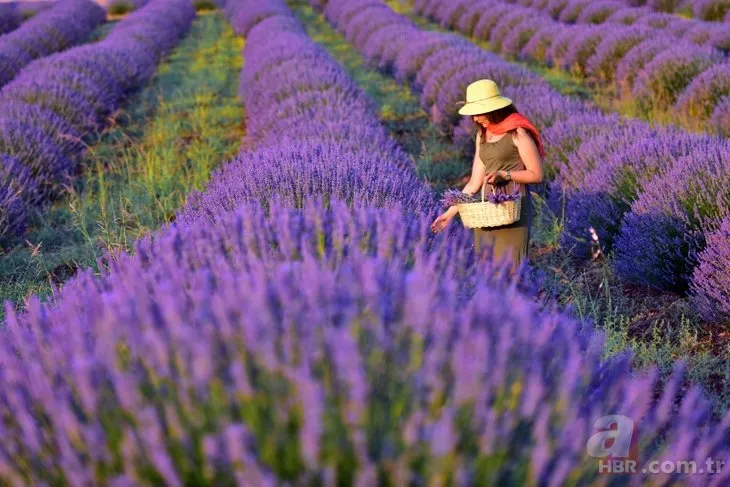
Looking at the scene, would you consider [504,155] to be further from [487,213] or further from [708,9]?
[708,9]

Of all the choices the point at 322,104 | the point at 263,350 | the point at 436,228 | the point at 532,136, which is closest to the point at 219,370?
the point at 263,350

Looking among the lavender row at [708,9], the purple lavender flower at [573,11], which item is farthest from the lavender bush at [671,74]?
the purple lavender flower at [573,11]

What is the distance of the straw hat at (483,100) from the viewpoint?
386cm

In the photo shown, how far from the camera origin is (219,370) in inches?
55.1

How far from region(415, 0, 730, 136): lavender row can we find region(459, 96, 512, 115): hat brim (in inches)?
146

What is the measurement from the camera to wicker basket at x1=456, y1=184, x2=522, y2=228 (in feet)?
11.7

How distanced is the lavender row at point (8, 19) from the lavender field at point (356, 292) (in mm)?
11370

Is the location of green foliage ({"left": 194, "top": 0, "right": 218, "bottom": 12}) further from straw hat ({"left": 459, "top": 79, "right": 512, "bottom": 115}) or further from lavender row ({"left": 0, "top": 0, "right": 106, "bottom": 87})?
straw hat ({"left": 459, "top": 79, "right": 512, "bottom": 115})

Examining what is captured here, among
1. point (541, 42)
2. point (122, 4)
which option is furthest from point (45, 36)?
point (122, 4)

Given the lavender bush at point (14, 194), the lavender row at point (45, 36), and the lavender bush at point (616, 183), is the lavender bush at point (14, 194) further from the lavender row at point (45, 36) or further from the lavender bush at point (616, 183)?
the lavender row at point (45, 36)

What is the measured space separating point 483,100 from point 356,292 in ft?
8.31

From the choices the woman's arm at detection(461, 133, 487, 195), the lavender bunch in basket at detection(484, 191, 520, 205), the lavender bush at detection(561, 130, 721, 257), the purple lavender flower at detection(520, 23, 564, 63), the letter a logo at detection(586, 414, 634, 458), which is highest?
the letter a logo at detection(586, 414, 634, 458)

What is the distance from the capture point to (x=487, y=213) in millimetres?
3598

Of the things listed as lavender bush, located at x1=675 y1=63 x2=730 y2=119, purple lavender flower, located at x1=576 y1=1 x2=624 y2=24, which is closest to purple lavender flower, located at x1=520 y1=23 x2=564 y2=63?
purple lavender flower, located at x1=576 y1=1 x2=624 y2=24
